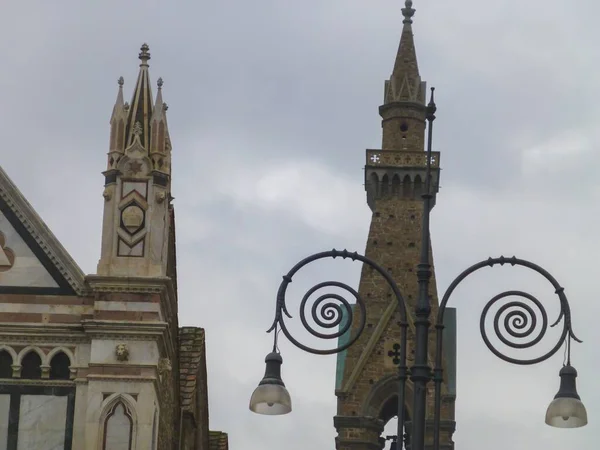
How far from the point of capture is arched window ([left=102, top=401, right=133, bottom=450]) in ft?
110

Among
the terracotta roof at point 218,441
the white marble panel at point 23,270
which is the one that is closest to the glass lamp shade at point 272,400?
the white marble panel at point 23,270

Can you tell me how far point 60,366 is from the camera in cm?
3419

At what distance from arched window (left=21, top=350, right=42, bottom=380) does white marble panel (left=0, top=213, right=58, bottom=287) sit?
46.4 inches

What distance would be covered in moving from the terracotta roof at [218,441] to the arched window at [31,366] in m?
20.4

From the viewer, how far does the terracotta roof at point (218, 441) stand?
54812 millimetres

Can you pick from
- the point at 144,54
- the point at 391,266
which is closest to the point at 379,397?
the point at 391,266

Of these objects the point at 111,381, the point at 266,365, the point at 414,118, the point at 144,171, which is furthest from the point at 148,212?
the point at 414,118

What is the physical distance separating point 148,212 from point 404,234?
71598 mm

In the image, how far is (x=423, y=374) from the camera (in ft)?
85.0

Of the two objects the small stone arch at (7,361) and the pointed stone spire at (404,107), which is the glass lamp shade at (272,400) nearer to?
the small stone arch at (7,361)

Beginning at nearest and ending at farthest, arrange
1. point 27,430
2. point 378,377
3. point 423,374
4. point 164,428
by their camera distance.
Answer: point 423,374, point 27,430, point 164,428, point 378,377

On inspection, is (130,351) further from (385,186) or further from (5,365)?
(385,186)

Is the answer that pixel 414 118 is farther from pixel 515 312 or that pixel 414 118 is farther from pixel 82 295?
pixel 515 312

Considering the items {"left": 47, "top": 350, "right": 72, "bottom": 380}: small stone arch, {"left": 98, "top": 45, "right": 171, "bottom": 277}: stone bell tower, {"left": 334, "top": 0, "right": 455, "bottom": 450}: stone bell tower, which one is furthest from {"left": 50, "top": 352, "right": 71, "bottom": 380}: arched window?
A: {"left": 334, "top": 0, "right": 455, "bottom": 450}: stone bell tower
